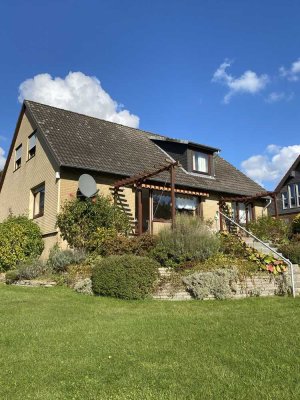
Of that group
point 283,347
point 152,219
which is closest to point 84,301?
point 283,347

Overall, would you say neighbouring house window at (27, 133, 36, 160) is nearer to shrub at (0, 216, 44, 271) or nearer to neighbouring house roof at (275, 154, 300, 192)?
shrub at (0, 216, 44, 271)

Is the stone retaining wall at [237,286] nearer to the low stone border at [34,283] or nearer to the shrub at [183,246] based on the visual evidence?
the shrub at [183,246]

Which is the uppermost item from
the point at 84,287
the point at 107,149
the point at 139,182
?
the point at 107,149

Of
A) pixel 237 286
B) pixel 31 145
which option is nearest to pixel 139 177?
pixel 237 286

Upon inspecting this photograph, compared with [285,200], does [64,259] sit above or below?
below

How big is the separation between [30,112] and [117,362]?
15.7 m

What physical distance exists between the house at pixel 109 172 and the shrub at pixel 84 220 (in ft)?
1.73

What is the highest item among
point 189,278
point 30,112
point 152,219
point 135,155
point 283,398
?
point 30,112

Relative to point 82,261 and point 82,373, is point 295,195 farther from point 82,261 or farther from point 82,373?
point 82,373

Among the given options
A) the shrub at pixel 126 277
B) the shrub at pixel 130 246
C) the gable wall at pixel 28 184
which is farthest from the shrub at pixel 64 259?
the shrub at pixel 126 277

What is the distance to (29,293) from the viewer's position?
34.5 feet

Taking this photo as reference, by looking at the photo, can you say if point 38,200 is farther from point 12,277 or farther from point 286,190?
point 286,190

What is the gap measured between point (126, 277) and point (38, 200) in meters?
9.48

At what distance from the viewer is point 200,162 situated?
811 inches
